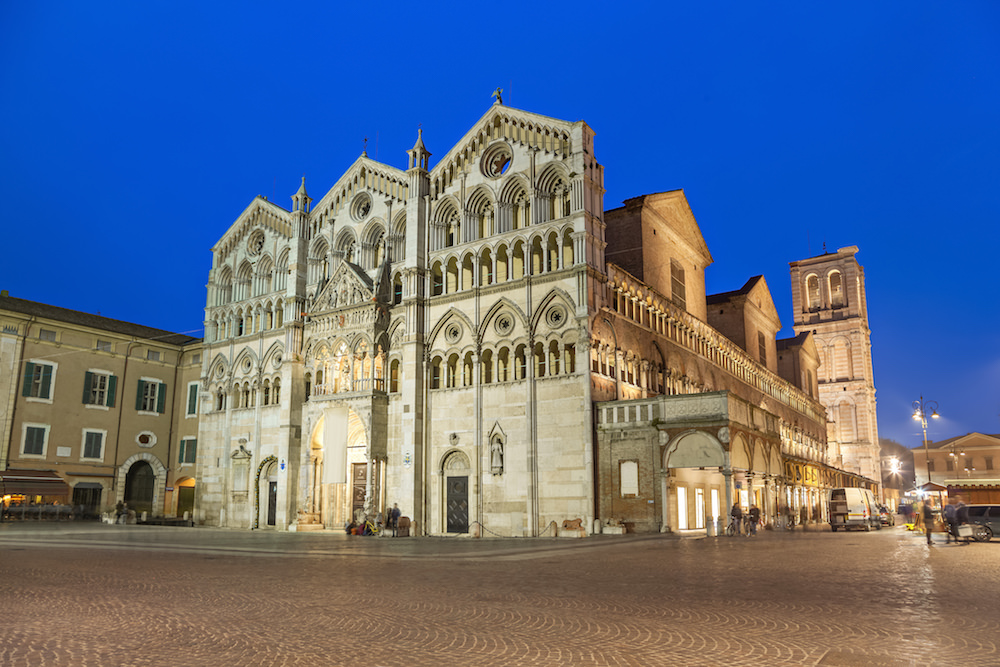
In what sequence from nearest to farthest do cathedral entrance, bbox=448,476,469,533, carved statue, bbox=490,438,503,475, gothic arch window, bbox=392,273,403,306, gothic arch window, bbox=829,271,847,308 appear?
carved statue, bbox=490,438,503,475 → cathedral entrance, bbox=448,476,469,533 → gothic arch window, bbox=392,273,403,306 → gothic arch window, bbox=829,271,847,308

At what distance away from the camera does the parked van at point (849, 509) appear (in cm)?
4125

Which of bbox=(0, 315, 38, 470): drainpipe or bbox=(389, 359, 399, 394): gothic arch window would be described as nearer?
bbox=(389, 359, 399, 394): gothic arch window

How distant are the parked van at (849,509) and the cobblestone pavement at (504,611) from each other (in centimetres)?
2287

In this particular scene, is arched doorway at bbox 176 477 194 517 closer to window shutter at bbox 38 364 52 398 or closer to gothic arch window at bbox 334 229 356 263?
window shutter at bbox 38 364 52 398

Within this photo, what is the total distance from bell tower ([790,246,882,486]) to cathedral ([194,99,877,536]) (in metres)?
37.4

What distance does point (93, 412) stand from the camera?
5072 centimetres

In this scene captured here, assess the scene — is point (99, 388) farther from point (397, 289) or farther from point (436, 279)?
point (436, 279)

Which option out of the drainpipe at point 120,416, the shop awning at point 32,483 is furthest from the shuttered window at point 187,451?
the shop awning at point 32,483

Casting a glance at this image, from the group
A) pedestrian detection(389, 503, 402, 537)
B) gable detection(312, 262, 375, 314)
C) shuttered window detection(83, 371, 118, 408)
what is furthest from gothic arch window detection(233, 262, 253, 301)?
pedestrian detection(389, 503, 402, 537)

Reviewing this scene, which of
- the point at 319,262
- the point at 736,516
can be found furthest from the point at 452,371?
the point at 736,516

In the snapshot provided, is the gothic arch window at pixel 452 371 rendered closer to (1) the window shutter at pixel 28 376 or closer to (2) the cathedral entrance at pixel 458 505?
(2) the cathedral entrance at pixel 458 505

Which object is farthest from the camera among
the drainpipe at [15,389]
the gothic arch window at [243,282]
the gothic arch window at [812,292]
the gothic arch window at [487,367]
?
the gothic arch window at [812,292]

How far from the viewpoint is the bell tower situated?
85125mm

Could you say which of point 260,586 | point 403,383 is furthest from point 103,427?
point 260,586
